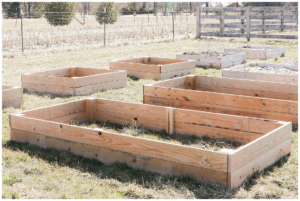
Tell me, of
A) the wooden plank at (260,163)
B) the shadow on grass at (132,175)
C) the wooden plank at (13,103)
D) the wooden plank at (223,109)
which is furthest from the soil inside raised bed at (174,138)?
the wooden plank at (13,103)

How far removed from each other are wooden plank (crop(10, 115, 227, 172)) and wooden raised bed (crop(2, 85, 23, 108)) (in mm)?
1941

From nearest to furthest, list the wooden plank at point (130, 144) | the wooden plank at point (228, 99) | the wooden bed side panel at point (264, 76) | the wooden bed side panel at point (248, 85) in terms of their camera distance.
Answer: the wooden plank at point (130, 144), the wooden plank at point (228, 99), the wooden bed side panel at point (248, 85), the wooden bed side panel at point (264, 76)

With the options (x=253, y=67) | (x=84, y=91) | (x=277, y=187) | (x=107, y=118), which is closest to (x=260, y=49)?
(x=253, y=67)

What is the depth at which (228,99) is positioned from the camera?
656 centimetres

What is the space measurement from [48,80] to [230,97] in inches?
156

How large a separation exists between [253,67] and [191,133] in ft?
17.0

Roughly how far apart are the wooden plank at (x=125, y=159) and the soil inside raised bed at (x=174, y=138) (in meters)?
0.94

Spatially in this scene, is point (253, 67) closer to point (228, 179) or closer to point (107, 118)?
point (107, 118)

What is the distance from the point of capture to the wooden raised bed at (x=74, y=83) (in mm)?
8305

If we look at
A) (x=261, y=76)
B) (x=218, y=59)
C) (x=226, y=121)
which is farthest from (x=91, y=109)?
(x=218, y=59)

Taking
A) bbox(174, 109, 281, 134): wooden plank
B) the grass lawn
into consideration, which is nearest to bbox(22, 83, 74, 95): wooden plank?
the grass lawn

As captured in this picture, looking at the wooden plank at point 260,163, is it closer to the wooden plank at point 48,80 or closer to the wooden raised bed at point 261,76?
the wooden raised bed at point 261,76

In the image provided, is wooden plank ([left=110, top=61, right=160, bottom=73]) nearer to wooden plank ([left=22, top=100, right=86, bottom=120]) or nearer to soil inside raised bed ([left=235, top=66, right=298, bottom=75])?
soil inside raised bed ([left=235, top=66, right=298, bottom=75])

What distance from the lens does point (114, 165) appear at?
4.55 m
